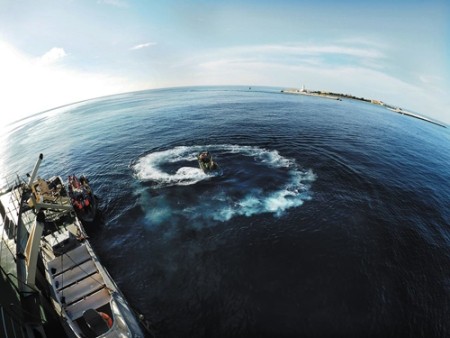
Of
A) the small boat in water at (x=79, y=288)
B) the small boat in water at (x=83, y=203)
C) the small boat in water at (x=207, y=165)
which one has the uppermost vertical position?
the small boat in water at (x=207, y=165)

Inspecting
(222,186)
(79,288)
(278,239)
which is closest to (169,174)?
(222,186)

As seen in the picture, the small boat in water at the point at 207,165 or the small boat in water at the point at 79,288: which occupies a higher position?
the small boat in water at the point at 207,165

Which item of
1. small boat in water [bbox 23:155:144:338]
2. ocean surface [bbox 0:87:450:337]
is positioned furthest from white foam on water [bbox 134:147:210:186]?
small boat in water [bbox 23:155:144:338]

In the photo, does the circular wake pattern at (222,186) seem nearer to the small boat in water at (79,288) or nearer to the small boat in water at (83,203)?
the small boat in water at (83,203)

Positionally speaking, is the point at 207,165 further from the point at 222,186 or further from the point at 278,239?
the point at 278,239

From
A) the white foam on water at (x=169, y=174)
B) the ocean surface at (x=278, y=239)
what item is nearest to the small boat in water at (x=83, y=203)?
the ocean surface at (x=278, y=239)

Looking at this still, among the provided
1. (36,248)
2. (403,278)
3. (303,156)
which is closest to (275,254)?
(403,278)
